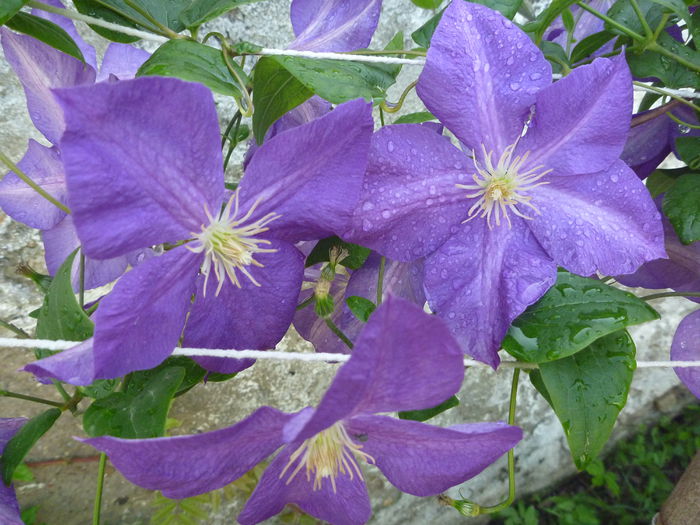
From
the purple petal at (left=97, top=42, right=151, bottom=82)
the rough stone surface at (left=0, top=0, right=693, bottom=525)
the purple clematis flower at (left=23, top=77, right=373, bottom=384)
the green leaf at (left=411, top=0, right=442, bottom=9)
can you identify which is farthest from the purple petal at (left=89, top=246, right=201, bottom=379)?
the rough stone surface at (left=0, top=0, right=693, bottom=525)

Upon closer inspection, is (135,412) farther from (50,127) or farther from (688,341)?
(688,341)

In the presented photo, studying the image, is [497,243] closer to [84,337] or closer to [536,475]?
[84,337]

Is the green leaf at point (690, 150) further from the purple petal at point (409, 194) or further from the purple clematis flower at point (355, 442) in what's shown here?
the purple clematis flower at point (355, 442)

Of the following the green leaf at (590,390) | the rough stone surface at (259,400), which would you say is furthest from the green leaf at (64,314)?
the rough stone surface at (259,400)

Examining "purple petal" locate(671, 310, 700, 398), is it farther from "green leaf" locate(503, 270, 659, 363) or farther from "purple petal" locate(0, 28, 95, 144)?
"purple petal" locate(0, 28, 95, 144)

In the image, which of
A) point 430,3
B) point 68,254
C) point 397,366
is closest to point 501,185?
point 397,366
